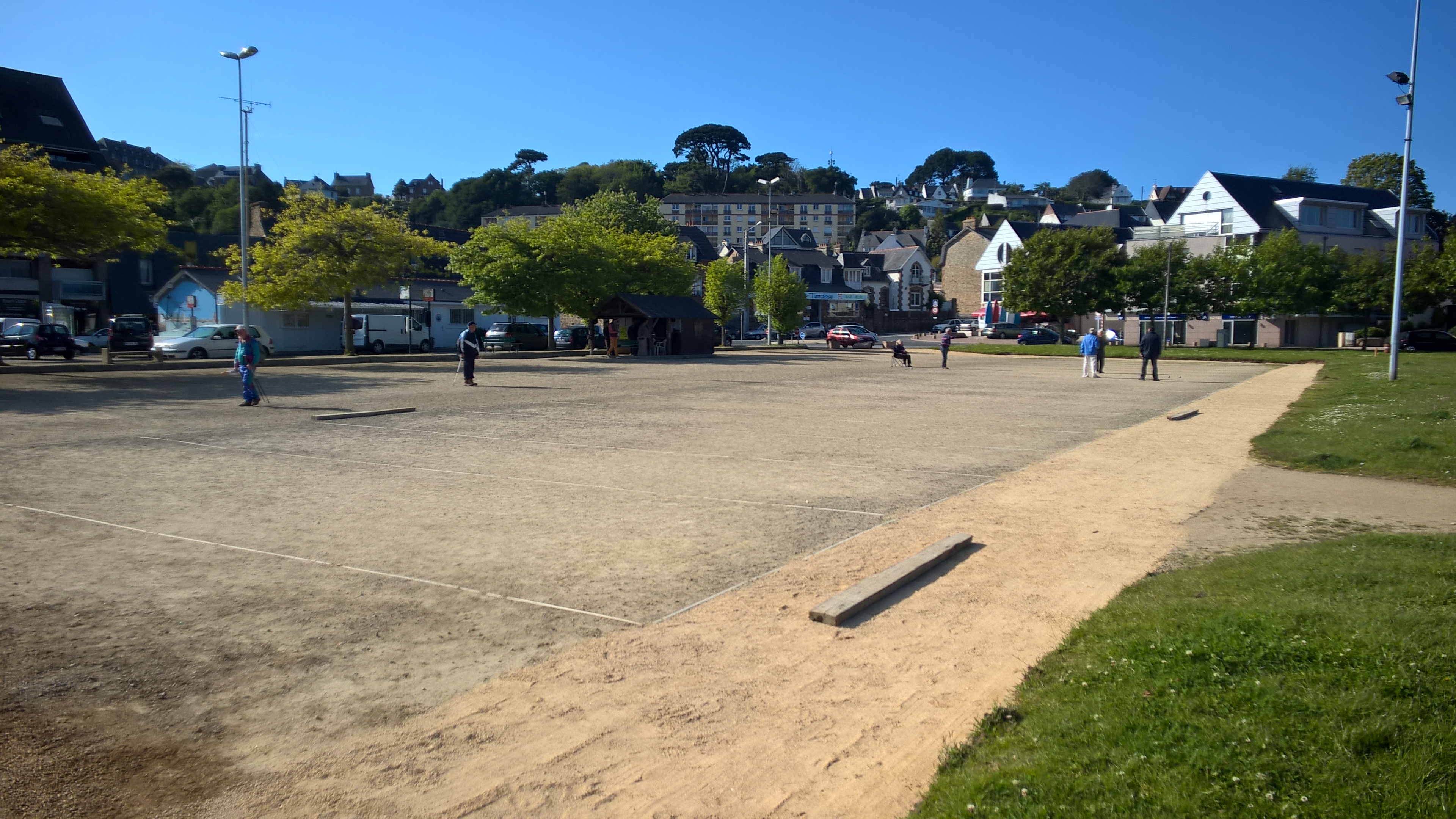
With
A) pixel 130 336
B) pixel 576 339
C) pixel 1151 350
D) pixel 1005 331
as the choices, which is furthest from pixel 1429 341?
pixel 130 336

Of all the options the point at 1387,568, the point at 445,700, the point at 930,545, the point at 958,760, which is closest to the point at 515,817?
the point at 445,700

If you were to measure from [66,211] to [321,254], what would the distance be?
12.9 metres

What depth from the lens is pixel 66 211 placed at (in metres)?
25.0

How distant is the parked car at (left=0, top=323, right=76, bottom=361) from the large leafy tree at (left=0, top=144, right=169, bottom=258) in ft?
29.0

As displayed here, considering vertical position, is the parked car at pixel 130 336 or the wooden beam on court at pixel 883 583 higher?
the parked car at pixel 130 336

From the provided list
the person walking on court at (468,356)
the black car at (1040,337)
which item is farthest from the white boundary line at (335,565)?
the black car at (1040,337)

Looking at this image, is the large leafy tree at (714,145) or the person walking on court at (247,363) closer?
the person walking on court at (247,363)

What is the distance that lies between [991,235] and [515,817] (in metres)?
105

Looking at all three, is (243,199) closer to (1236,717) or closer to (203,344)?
(203,344)

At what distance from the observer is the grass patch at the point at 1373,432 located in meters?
12.0

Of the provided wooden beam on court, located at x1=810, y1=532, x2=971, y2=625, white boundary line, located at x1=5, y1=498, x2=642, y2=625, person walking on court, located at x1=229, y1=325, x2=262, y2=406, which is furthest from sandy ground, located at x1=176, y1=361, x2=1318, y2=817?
person walking on court, located at x1=229, y1=325, x2=262, y2=406

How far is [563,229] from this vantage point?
4875 centimetres

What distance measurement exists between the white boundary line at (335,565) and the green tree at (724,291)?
57.2 metres

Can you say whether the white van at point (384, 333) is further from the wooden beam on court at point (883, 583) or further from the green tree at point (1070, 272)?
the wooden beam on court at point (883, 583)
